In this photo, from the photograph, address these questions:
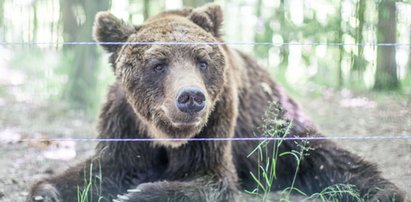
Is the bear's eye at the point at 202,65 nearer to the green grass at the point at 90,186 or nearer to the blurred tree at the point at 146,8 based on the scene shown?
the green grass at the point at 90,186

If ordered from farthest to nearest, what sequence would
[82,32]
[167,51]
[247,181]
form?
[82,32]
[247,181]
[167,51]

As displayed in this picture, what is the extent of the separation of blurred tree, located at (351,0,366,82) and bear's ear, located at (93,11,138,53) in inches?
88.7

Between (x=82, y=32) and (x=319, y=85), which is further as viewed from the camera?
(x=319, y=85)

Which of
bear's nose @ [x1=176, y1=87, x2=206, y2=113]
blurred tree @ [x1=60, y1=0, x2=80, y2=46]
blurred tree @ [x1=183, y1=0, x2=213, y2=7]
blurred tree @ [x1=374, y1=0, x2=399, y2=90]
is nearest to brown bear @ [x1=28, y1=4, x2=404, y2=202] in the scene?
bear's nose @ [x1=176, y1=87, x2=206, y2=113]

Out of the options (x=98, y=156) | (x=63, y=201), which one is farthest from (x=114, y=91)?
(x=63, y=201)

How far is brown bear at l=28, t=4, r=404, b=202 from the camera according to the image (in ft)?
14.4

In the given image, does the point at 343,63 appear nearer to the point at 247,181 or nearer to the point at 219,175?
the point at 247,181

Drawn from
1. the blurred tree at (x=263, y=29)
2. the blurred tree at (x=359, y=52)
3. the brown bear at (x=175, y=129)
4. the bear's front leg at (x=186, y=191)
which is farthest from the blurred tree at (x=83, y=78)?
the bear's front leg at (x=186, y=191)

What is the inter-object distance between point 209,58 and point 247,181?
1458 mm

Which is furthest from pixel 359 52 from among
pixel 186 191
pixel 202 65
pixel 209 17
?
pixel 186 191

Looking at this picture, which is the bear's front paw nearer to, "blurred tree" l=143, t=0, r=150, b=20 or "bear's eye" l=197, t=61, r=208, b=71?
"bear's eye" l=197, t=61, r=208, b=71

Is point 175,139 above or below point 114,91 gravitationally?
below

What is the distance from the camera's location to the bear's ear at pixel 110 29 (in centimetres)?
468

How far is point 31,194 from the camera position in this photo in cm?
455
